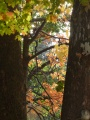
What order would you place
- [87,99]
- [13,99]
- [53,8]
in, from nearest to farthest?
1. [87,99]
2. [53,8]
3. [13,99]

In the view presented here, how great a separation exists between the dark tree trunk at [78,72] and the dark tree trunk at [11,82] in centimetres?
176

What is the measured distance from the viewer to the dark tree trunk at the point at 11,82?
4.22 metres

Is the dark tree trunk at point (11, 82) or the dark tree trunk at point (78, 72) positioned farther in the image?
the dark tree trunk at point (11, 82)

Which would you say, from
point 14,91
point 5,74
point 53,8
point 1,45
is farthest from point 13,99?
point 53,8

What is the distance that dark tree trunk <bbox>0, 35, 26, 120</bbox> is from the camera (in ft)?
13.9

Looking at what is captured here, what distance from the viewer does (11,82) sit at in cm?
433

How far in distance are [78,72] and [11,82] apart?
1.95 m

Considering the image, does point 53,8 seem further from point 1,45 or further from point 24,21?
point 1,45

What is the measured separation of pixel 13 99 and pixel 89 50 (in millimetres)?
2090

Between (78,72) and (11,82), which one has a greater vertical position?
(78,72)

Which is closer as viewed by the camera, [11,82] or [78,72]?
[78,72]

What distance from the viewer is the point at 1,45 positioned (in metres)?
4.48

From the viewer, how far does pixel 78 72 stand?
2.63m

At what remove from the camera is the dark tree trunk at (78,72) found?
8.45 feet
